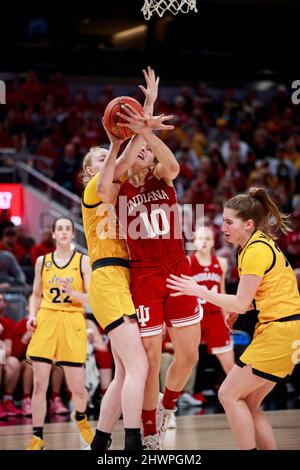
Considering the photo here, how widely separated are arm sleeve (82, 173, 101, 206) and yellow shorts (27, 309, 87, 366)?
1938 mm

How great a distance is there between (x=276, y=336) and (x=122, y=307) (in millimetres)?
957

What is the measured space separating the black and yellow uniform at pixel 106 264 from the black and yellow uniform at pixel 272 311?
0.79m

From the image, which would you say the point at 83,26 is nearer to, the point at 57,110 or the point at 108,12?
the point at 108,12

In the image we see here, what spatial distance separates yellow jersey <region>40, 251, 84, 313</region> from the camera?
283 inches

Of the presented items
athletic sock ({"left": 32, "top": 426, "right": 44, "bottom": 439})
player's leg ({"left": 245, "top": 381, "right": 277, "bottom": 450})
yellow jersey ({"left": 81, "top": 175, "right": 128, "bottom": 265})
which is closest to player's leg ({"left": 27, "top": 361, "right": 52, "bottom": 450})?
athletic sock ({"left": 32, "top": 426, "right": 44, "bottom": 439})

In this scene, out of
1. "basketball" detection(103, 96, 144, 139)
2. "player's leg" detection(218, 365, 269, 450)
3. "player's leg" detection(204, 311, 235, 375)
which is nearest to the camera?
"player's leg" detection(218, 365, 269, 450)

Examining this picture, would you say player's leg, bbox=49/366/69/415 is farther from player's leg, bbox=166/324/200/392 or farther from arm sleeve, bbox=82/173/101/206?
arm sleeve, bbox=82/173/101/206

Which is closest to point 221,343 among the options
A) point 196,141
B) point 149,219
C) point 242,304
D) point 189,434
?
point 189,434

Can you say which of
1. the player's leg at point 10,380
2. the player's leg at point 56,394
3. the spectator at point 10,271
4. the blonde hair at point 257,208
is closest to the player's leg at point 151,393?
the blonde hair at point 257,208

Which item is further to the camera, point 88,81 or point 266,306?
point 88,81

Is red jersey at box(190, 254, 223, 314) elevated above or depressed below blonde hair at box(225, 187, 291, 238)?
below

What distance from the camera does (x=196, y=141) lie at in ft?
53.3

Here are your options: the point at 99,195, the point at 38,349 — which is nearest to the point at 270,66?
the point at 38,349
